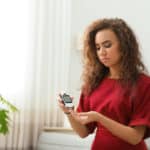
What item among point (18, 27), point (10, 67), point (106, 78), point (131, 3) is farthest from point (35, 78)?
point (106, 78)

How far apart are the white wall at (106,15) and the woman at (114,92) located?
2.83 feet

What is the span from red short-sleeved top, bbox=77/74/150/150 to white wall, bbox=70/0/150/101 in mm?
946

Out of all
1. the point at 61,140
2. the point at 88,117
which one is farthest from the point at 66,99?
the point at 61,140

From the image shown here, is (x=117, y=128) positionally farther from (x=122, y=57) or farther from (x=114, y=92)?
(x=122, y=57)

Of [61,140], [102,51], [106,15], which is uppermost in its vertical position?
[106,15]

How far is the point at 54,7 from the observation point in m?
2.68

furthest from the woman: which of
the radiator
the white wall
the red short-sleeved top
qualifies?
the white wall

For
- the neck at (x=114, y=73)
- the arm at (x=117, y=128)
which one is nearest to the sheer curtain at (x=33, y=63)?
the neck at (x=114, y=73)

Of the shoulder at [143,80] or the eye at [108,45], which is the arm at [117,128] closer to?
the shoulder at [143,80]

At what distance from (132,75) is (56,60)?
1.19 m

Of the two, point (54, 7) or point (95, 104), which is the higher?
point (54, 7)

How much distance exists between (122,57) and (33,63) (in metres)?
1.15

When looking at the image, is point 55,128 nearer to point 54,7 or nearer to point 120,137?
point 54,7

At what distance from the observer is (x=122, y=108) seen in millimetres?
1504
